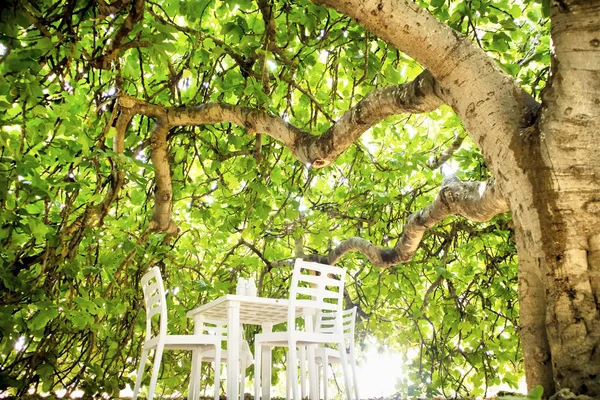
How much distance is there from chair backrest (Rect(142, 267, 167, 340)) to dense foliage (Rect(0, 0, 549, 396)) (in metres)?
0.22

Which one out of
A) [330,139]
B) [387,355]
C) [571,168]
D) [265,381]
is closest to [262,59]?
[330,139]

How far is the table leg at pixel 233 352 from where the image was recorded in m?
3.64

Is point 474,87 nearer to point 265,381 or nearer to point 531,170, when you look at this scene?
point 531,170

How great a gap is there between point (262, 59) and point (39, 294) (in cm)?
193

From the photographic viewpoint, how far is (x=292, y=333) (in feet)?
12.0

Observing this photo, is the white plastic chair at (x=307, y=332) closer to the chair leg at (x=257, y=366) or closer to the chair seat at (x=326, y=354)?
the chair leg at (x=257, y=366)

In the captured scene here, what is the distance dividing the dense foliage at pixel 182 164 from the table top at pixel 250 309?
11.9 inches

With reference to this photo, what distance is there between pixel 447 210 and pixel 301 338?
1386 millimetres

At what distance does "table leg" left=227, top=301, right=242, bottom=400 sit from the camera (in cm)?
364

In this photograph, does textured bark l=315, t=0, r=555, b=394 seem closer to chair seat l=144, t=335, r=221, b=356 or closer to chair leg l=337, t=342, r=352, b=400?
chair leg l=337, t=342, r=352, b=400

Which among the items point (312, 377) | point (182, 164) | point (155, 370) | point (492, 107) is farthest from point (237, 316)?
point (492, 107)

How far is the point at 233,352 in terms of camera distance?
12.3ft

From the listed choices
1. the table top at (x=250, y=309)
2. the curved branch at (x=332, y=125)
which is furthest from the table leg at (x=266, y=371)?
the curved branch at (x=332, y=125)

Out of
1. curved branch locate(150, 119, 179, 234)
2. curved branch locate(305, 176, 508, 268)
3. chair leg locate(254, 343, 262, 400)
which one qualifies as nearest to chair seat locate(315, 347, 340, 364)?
chair leg locate(254, 343, 262, 400)
